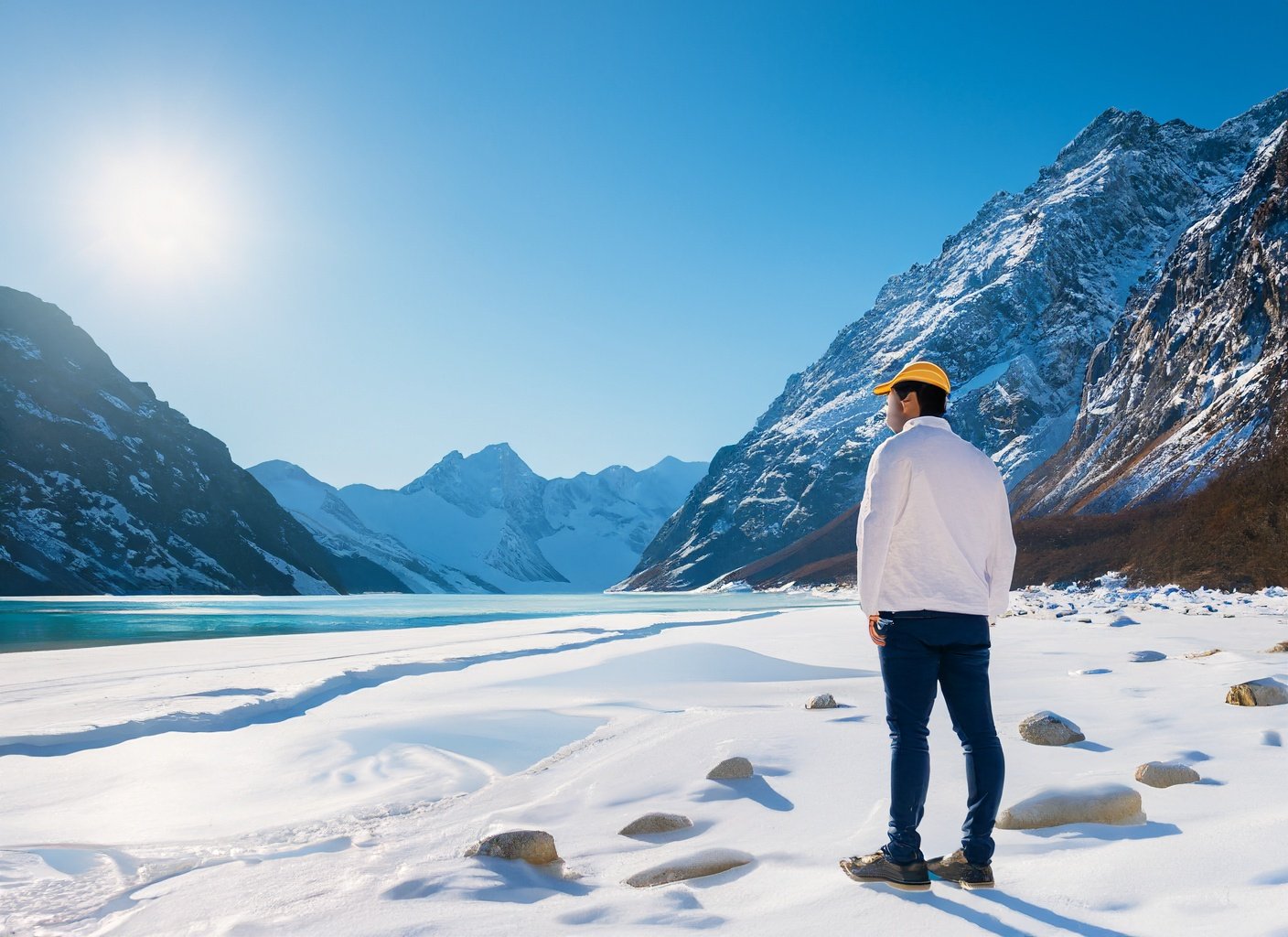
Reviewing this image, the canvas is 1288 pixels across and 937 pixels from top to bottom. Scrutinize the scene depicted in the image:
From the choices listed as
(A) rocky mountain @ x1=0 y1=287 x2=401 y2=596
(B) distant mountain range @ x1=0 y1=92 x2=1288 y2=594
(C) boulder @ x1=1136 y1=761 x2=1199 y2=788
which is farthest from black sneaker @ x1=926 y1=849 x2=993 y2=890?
(A) rocky mountain @ x1=0 y1=287 x2=401 y2=596

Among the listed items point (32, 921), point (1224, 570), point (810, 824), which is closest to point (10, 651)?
point (32, 921)

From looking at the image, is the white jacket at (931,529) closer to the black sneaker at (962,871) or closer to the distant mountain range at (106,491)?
the black sneaker at (962,871)

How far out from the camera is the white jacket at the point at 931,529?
3.84m

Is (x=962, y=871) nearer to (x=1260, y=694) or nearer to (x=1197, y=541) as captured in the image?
(x=1260, y=694)

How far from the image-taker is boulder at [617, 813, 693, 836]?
4.86 meters

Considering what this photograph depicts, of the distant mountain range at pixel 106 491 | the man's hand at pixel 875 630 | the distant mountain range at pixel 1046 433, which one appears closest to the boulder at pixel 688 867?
the man's hand at pixel 875 630

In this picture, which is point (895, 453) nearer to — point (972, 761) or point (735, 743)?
point (972, 761)

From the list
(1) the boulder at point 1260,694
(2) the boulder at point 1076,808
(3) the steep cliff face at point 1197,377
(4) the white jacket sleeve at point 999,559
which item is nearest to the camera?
(4) the white jacket sleeve at point 999,559

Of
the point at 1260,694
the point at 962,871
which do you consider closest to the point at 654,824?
the point at 962,871

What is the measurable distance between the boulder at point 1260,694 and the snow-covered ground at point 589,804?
0.23 m

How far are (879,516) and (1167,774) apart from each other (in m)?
2.77

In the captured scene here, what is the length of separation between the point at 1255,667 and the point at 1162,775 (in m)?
5.85

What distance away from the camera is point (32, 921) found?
3.81 meters

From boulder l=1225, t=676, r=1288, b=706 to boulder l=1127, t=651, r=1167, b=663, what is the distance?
14.7 feet
